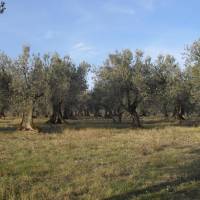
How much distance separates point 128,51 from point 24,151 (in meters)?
31.9

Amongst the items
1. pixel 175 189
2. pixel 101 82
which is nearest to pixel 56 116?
pixel 101 82

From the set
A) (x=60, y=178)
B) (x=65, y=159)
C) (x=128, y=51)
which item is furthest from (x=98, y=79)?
(x=60, y=178)

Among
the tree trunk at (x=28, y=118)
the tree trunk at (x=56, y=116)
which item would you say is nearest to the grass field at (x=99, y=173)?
the tree trunk at (x=28, y=118)

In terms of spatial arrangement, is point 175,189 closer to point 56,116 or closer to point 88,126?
point 88,126

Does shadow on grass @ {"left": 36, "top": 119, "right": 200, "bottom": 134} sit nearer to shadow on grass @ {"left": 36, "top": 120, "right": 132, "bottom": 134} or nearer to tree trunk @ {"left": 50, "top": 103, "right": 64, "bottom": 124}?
shadow on grass @ {"left": 36, "top": 120, "right": 132, "bottom": 134}

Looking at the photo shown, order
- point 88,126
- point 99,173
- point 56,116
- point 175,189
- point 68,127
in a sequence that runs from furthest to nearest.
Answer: point 56,116 → point 88,126 → point 68,127 → point 99,173 → point 175,189

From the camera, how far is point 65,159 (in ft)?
64.0

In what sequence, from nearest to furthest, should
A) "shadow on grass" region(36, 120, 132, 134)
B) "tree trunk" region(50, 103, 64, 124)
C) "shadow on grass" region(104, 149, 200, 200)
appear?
"shadow on grass" region(104, 149, 200, 200), "shadow on grass" region(36, 120, 132, 134), "tree trunk" region(50, 103, 64, 124)

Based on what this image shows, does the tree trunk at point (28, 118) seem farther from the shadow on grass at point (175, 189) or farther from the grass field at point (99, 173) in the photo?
the shadow on grass at point (175, 189)

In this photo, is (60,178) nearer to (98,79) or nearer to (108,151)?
(108,151)

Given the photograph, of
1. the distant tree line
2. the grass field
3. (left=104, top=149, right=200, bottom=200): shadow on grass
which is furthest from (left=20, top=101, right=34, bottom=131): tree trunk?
(left=104, top=149, right=200, bottom=200): shadow on grass

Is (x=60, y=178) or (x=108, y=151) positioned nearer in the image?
(x=60, y=178)

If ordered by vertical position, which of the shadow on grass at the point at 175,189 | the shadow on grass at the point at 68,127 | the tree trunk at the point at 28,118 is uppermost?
the tree trunk at the point at 28,118

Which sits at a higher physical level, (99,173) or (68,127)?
(68,127)
